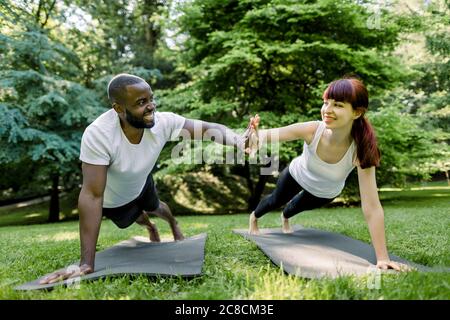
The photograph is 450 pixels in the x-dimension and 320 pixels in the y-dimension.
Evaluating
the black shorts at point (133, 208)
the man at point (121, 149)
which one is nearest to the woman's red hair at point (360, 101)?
the man at point (121, 149)

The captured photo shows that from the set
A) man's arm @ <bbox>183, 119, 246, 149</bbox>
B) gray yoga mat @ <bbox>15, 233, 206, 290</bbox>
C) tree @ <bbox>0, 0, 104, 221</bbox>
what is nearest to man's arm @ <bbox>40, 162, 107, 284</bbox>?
gray yoga mat @ <bbox>15, 233, 206, 290</bbox>

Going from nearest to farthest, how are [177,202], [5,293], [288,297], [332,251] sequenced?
[288,297], [5,293], [332,251], [177,202]

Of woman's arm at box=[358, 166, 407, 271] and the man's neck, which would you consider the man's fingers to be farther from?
the man's neck

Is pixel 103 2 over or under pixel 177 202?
over

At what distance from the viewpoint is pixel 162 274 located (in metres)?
2.27

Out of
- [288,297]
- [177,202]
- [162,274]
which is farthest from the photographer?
[177,202]

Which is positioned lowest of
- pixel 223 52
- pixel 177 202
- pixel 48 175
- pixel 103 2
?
pixel 177 202

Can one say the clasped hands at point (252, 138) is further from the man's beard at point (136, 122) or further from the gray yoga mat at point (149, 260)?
the gray yoga mat at point (149, 260)

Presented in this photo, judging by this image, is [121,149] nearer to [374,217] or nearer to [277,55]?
[374,217]

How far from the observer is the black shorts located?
3223 millimetres

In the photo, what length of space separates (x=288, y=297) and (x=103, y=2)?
12423mm
